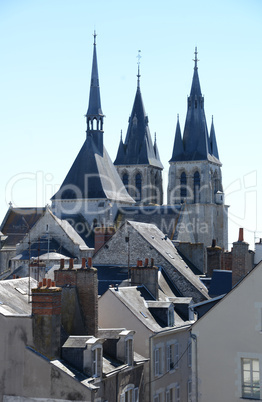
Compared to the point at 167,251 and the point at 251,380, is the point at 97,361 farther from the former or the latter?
the point at 167,251

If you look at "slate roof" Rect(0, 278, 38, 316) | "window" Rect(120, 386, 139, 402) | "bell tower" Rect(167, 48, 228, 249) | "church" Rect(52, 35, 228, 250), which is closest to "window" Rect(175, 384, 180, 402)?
"window" Rect(120, 386, 139, 402)

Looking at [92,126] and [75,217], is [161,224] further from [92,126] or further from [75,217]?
[92,126]

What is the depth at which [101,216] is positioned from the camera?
2292 inches

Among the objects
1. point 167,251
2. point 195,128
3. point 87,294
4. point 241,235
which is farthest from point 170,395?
Result: point 195,128

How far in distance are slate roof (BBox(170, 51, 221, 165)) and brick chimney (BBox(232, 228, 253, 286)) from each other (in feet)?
168

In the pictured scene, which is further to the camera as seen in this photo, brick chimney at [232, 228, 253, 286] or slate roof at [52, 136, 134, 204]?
slate roof at [52, 136, 134, 204]

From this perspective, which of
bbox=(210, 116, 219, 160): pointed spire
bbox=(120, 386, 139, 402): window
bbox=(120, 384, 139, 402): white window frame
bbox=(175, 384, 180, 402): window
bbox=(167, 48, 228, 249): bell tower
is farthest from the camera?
bbox=(210, 116, 219, 160): pointed spire

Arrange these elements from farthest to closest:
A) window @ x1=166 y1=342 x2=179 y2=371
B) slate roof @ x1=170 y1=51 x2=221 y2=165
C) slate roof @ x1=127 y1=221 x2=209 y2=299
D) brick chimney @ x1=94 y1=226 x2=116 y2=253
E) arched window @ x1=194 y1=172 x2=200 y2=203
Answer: slate roof @ x1=170 y1=51 x2=221 y2=165 < arched window @ x1=194 y1=172 x2=200 y2=203 < brick chimney @ x1=94 y1=226 x2=116 y2=253 < slate roof @ x1=127 y1=221 x2=209 y2=299 < window @ x1=166 y1=342 x2=179 y2=371

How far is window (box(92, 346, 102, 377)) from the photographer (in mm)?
16359

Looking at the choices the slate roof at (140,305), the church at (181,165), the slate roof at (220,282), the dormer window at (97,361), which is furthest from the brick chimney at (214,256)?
the church at (181,165)

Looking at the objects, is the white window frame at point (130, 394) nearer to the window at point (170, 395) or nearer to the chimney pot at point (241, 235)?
the window at point (170, 395)

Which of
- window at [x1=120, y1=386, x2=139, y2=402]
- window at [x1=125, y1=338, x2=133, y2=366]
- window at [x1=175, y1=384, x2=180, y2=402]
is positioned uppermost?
window at [x1=125, y1=338, x2=133, y2=366]

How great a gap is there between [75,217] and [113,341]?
131ft

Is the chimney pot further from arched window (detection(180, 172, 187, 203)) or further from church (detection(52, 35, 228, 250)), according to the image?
arched window (detection(180, 172, 187, 203))
